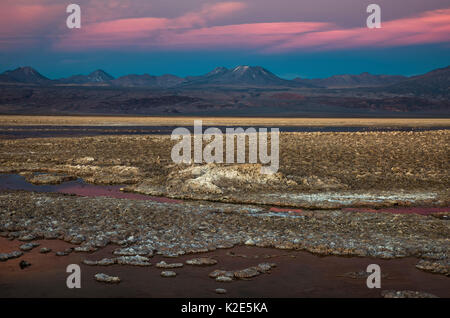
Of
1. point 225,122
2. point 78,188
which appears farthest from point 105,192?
point 225,122

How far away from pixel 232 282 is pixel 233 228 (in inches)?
123

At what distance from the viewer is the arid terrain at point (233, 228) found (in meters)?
8.34

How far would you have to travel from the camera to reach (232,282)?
8.27 metres

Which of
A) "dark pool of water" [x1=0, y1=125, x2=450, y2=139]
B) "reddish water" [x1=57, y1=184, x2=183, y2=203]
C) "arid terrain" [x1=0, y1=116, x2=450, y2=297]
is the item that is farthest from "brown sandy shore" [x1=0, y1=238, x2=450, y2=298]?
"dark pool of water" [x1=0, y1=125, x2=450, y2=139]

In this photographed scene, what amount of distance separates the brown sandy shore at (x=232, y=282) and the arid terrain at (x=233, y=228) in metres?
0.04

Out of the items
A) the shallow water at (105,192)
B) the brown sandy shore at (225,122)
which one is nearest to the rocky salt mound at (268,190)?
the shallow water at (105,192)

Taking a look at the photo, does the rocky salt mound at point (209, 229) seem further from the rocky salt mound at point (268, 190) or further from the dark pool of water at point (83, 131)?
the dark pool of water at point (83, 131)

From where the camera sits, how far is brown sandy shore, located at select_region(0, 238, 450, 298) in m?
7.79

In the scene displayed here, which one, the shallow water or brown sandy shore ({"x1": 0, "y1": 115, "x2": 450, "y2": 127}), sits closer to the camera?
the shallow water

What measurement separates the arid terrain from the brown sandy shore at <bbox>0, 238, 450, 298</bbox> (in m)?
0.04

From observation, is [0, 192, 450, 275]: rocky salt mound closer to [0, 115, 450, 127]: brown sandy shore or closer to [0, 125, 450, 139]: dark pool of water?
[0, 125, 450, 139]: dark pool of water

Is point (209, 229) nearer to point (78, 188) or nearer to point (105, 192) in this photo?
point (105, 192)

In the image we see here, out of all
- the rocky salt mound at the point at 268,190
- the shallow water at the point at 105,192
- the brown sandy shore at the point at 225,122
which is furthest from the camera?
the brown sandy shore at the point at 225,122

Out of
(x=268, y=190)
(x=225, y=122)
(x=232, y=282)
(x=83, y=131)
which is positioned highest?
(x=225, y=122)
